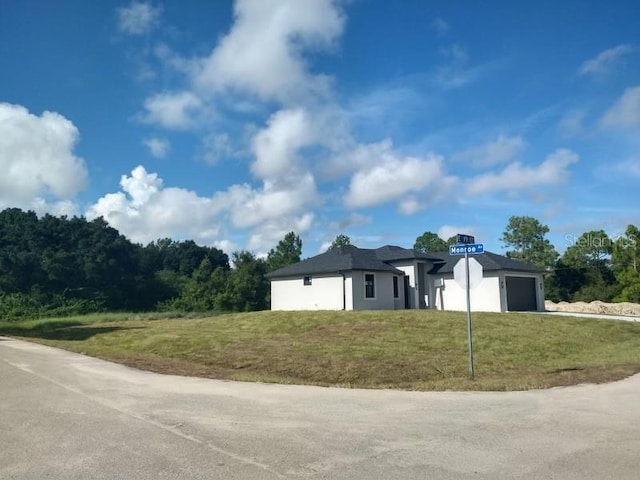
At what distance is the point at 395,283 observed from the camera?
33.9m

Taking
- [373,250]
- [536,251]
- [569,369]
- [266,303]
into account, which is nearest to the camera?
[569,369]

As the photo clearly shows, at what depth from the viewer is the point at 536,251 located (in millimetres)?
71562

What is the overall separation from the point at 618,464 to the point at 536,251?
2769 inches

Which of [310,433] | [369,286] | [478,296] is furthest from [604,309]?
[310,433]

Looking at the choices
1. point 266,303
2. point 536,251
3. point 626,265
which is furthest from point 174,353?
point 536,251

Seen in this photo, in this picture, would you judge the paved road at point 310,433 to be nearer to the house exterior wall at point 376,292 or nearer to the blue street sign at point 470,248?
the blue street sign at point 470,248

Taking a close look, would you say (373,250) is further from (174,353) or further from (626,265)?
(626,265)

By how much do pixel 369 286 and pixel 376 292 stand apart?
652mm

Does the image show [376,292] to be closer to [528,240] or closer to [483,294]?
[483,294]

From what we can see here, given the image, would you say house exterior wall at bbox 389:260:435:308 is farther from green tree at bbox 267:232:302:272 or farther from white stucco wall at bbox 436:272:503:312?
green tree at bbox 267:232:302:272

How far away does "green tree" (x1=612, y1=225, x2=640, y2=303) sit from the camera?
5178cm

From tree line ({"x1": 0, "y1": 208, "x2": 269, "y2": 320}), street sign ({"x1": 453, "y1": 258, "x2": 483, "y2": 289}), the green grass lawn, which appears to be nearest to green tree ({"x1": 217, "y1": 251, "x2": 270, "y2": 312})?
tree line ({"x1": 0, "y1": 208, "x2": 269, "y2": 320})

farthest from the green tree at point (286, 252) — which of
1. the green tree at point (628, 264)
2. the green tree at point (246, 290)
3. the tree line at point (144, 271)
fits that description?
the green tree at point (628, 264)

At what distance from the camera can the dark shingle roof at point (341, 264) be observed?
31.7 m
